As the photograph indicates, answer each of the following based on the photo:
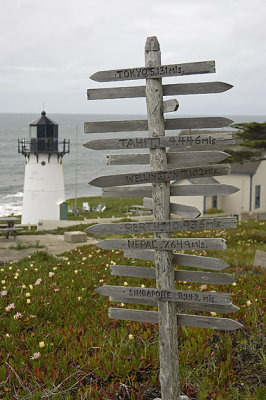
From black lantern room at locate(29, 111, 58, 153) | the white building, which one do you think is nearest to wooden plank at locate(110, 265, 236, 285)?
the white building

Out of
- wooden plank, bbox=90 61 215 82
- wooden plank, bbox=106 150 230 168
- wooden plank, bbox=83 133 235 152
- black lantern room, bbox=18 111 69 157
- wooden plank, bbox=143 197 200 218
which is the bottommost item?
wooden plank, bbox=143 197 200 218

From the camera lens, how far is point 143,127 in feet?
14.1

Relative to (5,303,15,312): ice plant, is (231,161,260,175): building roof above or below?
above

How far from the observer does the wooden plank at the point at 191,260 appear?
163 inches

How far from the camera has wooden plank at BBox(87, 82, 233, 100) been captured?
4.11 m

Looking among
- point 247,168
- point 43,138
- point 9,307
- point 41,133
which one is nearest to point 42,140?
point 43,138

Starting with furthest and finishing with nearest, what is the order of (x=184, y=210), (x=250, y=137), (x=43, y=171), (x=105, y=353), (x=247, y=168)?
1. (x=43, y=171)
2. (x=247, y=168)
3. (x=250, y=137)
4. (x=105, y=353)
5. (x=184, y=210)

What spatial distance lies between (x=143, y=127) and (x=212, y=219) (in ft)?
3.36

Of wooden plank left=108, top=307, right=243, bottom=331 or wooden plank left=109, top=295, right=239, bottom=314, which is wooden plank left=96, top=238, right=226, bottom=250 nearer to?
wooden plank left=109, top=295, right=239, bottom=314

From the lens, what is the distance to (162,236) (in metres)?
4.30

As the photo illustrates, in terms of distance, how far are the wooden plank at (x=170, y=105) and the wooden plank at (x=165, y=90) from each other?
127 mm

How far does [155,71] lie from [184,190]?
1074 mm

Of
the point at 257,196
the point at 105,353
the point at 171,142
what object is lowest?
the point at 257,196

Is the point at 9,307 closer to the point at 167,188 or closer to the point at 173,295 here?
the point at 173,295
